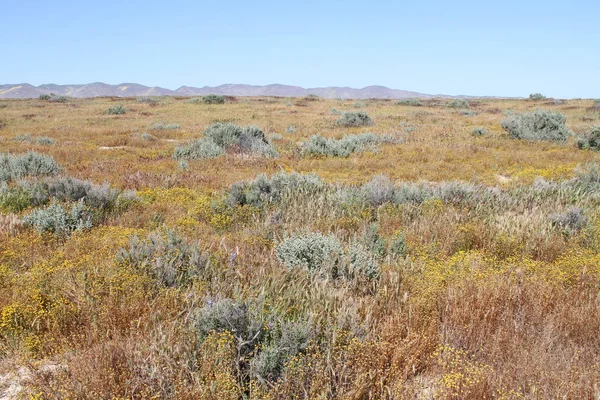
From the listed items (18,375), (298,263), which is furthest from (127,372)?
(298,263)

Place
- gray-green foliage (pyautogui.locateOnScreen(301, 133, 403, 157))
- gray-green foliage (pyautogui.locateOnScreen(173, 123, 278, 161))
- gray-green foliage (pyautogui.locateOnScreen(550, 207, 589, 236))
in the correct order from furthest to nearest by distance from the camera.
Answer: gray-green foliage (pyautogui.locateOnScreen(301, 133, 403, 157)) < gray-green foliage (pyautogui.locateOnScreen(173, 123, 278, 161)) < gray-green foliage (pyautogui.locateOnScreen(550, 207, 589, 236))

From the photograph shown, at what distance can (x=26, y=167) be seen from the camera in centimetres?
1086

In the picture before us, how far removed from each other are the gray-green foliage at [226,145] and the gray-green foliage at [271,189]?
5.85m

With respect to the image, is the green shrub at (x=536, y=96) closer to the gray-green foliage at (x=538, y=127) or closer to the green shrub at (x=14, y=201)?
the gray-green foliage at (x=538, y=127)

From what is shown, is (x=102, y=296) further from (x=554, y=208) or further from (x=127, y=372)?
(x=554, y=208)

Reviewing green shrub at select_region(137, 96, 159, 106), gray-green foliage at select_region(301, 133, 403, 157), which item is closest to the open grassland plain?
gray-green foliage at select_region(301, 133, 403, 157)

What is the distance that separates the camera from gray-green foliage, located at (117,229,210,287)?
409 centimetres

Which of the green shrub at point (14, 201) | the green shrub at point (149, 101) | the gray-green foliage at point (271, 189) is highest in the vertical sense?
the green shrub at point (149, 101)

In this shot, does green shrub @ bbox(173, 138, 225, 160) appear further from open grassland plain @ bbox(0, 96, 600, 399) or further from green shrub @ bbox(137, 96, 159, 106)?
green shrub @ bbox(137, 96, 159, 106)

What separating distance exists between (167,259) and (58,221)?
2.69 meters

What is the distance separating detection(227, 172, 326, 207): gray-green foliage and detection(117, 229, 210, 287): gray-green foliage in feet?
9.36

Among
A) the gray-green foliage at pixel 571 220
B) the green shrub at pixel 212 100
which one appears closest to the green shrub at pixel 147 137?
the gray-green foliage at pixel 571 220

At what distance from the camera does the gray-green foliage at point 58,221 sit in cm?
581

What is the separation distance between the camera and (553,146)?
54.1 feet
